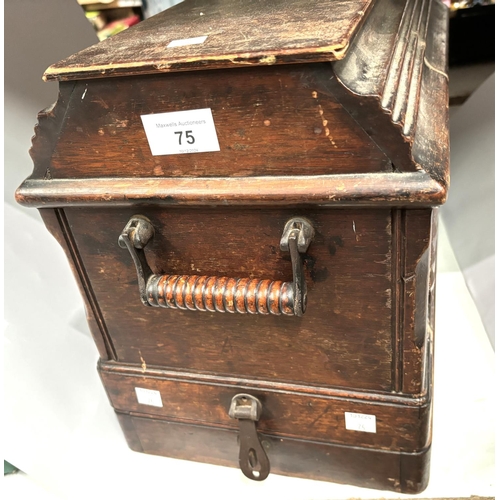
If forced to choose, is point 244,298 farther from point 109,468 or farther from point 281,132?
point 109,468

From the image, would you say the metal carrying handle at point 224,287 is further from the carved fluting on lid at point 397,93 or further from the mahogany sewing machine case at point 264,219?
the carved fluting on lid at point 397,93

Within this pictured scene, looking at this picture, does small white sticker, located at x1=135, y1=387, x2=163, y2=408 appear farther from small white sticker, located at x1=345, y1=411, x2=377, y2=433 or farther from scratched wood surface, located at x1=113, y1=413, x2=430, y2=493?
small white sticker, located at x1=345, y1=411, x2=377, y2=433

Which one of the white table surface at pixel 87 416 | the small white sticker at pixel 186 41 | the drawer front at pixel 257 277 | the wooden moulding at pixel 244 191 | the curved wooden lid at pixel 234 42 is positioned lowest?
the white table surface at pixel 87 416

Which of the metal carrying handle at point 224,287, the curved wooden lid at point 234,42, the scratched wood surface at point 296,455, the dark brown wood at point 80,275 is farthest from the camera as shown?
the scratched wood surface at point 296,455

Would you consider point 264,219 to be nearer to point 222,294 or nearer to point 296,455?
point 222,294

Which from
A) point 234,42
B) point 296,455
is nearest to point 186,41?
point 234,42

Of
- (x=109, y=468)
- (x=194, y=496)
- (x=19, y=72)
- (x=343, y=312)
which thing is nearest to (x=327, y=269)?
(x=343, y=312)

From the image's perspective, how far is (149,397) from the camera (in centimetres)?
94

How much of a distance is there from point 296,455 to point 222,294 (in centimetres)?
42

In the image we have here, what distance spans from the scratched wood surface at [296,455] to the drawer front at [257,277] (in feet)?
0.51

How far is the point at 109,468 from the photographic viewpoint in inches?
41.3

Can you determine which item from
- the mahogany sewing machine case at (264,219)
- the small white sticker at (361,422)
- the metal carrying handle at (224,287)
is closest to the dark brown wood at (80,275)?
the mahogany sewing machine case at (264,219)

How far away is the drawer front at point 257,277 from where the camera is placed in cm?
68

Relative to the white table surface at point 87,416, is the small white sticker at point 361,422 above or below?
above
